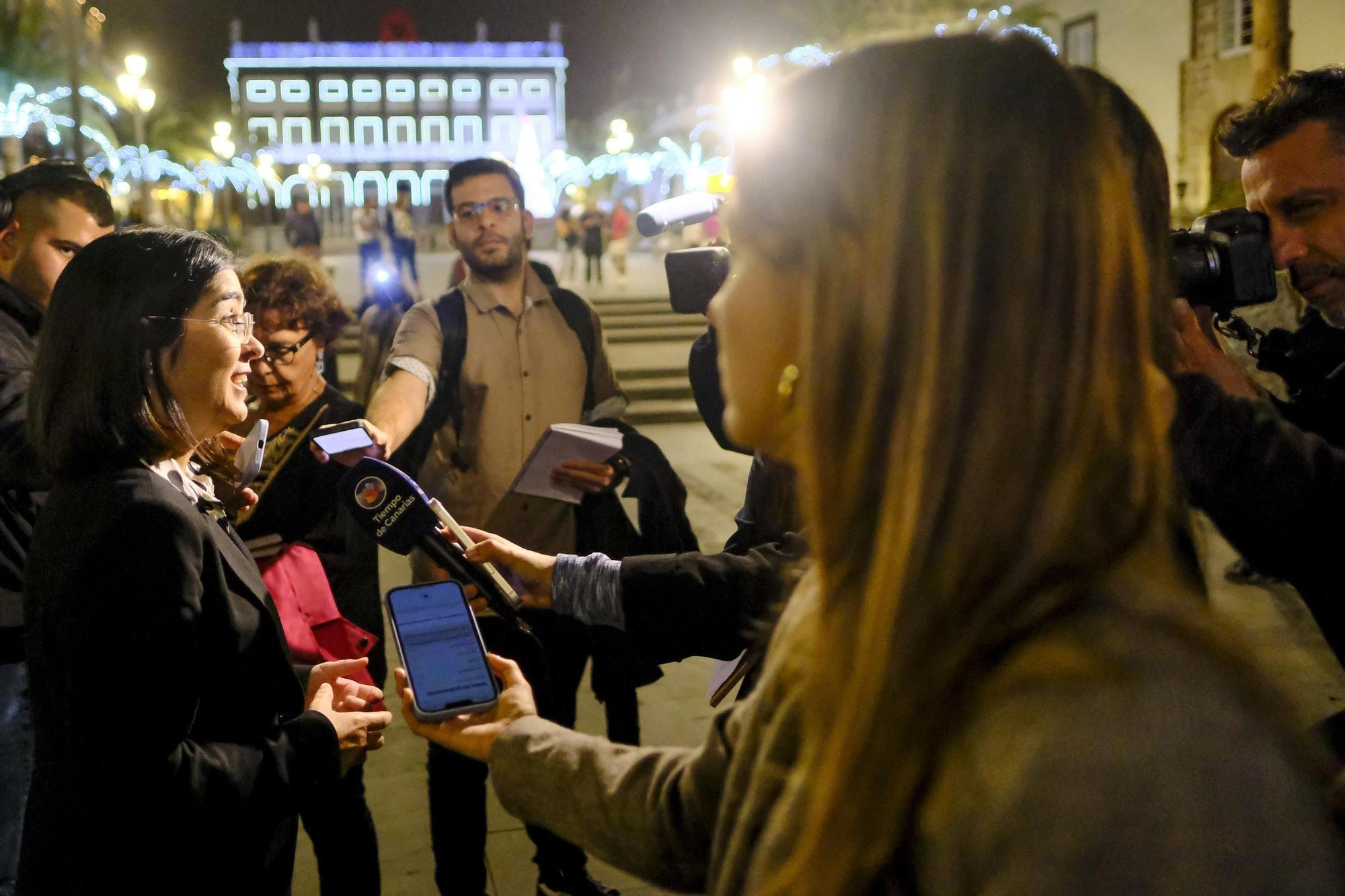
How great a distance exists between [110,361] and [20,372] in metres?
1.37

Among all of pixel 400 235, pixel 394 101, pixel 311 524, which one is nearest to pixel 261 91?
pixel 394 101

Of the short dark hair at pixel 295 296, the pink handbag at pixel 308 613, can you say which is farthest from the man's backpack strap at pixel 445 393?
the pink handbag at pixel 308 613

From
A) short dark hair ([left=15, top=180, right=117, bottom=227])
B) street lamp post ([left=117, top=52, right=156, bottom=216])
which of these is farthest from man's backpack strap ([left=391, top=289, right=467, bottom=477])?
street lamp post ([left=117, top=52, right=156, bottom=216])

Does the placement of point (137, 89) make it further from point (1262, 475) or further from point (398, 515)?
point (1262, 475)

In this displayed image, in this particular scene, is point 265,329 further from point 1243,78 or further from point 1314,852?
point 1243,78

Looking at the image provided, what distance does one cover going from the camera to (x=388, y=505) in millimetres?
2176

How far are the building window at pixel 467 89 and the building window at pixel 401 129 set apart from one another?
5166 millimetres

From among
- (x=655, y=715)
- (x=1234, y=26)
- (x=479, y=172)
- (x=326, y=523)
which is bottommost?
(x=655, y=715)

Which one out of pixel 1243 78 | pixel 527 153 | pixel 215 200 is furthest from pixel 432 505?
pixel 215 200

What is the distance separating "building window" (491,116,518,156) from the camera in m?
106

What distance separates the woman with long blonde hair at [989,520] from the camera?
0.80 m

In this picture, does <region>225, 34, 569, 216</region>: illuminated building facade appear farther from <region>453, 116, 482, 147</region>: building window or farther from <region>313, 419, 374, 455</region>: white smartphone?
<region>313, 419, 374, 455</region>: white smartphone

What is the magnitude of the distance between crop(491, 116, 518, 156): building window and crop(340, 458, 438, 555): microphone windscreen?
355 ft

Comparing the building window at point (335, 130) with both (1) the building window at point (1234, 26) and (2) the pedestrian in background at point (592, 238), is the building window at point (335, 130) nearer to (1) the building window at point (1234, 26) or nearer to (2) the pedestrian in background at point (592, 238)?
(2) the pedestrian in background at point (592, 238)
